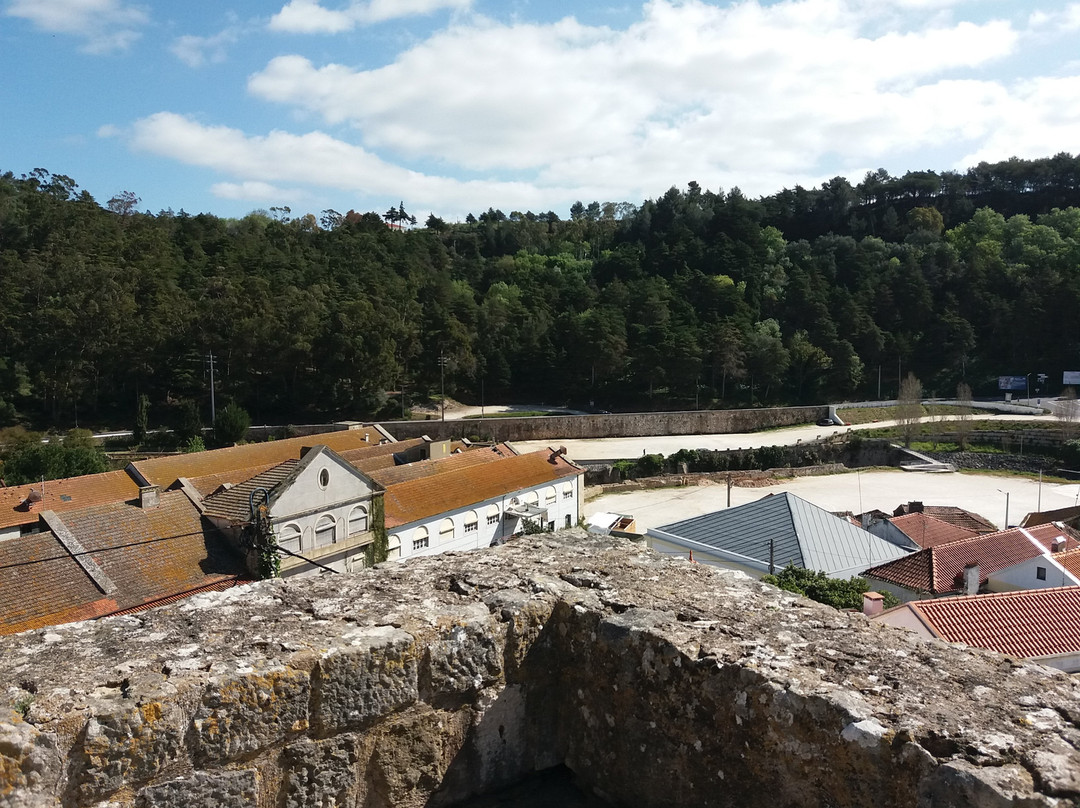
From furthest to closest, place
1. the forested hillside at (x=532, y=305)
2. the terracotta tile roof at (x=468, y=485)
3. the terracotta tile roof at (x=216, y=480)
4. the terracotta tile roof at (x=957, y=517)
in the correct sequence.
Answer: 1. the forested hillside at (x=532, y=305)
2. the terracotta tile roof at (x=957, y=517)
3. the terracotta tile roof at (x=468, y=485)
4. the terracotta tile roof at (x=216, y=480)

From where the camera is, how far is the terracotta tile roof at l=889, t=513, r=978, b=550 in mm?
22766

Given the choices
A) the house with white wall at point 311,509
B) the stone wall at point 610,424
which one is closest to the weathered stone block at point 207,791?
the house with white wall at point 311,509

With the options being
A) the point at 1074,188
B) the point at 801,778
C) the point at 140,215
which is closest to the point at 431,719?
the point at 801,778

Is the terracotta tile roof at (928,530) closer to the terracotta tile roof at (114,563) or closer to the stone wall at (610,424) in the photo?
the terracotta tile roof at (114,563)

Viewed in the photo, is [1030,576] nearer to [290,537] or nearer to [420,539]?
[420,539]

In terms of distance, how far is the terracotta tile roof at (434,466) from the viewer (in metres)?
23.9

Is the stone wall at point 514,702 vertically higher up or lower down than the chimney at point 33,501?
higher up

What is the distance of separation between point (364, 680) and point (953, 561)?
19.8 m

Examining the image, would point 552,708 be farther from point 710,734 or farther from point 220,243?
point 220,243

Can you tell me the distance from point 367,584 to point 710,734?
5.23ft

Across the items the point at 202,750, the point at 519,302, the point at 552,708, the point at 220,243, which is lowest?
the point at 552,708

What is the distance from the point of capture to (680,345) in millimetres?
56938

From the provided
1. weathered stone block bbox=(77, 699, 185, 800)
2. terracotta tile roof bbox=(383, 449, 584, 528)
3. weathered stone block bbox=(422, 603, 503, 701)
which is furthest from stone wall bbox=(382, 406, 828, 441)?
weathered stone block bbox=(77, 699, 185, 800)

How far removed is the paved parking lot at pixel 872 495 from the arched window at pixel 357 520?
49.3ft
